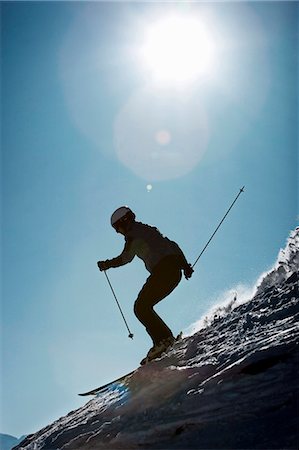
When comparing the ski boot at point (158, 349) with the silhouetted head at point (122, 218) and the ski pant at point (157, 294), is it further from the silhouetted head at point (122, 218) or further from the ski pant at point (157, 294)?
the silhouetted head at point (122, 218)

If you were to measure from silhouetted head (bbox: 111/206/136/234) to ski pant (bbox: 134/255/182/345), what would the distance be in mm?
1286

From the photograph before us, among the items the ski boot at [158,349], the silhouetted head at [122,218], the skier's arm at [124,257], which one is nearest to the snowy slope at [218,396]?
the ski boot at [158,349]

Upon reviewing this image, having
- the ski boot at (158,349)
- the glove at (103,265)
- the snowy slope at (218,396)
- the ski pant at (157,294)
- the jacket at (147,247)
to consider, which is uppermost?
the glove at (103,265)

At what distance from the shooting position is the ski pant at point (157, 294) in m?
10.3

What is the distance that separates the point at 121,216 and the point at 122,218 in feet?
0.20

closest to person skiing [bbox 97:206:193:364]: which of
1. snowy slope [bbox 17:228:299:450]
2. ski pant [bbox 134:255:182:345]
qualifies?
ski pant [bbox 134:255:182:345]

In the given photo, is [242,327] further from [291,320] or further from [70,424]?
[70,424]

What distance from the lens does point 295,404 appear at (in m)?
6.52

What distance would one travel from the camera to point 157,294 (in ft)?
34.4

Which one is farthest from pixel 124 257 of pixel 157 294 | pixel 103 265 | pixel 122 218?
pixel 157 294

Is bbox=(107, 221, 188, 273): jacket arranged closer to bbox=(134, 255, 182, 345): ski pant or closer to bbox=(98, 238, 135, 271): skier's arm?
bbox=(98, 238, 135, 271): skier's arm

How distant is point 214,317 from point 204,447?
500cm

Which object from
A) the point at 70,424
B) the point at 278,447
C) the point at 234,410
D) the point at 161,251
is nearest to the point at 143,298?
the point at 161,251

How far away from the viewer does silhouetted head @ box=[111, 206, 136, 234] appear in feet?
36.3
